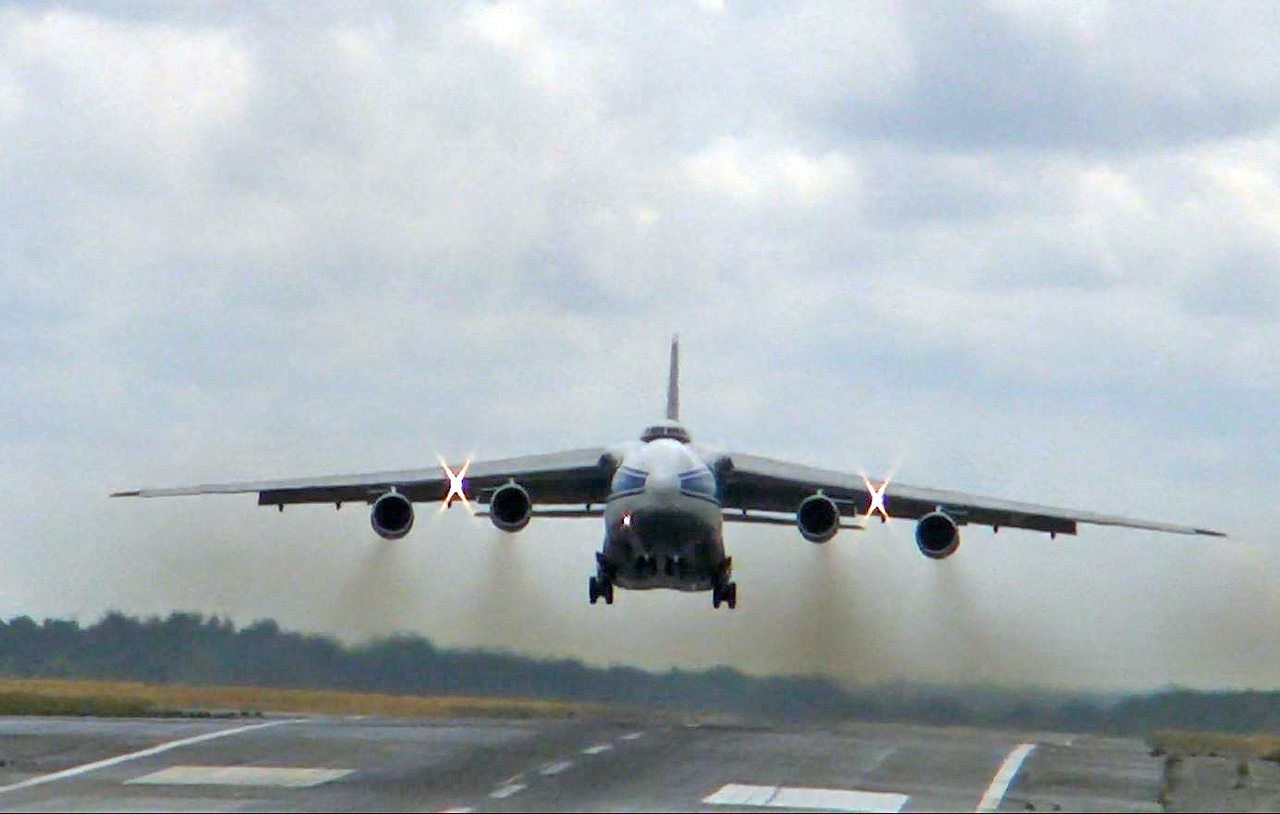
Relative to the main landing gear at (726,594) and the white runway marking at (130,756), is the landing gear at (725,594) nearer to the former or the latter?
the main landing gear at (726,594)

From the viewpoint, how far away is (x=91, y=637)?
51.3 meters

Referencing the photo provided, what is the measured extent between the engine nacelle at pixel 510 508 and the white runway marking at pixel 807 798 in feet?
39.8

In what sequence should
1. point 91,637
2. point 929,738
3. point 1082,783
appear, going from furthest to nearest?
point 91,637, point 929,738, point 1082,783

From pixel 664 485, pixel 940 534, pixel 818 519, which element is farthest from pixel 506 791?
pixel 940 534

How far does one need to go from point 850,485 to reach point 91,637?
1993 cm

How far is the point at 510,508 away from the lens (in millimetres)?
37812

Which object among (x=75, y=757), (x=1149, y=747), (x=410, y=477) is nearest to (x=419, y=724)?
(x=410, y=477)

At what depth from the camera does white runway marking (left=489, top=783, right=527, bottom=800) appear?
2445cm

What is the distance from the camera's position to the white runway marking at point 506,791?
24.5 m

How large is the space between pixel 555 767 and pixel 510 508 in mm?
10004

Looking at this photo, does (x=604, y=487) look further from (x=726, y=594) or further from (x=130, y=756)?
(x=130, y=756)

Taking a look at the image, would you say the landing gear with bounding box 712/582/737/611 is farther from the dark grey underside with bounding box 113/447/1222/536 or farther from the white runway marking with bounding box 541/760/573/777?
the white runway marking with bounding box 541/760/573/777

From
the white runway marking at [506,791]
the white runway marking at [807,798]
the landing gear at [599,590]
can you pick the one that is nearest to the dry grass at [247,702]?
the landing gear at [599,590]

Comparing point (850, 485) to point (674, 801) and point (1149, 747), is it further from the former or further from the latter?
point (674, 801)
